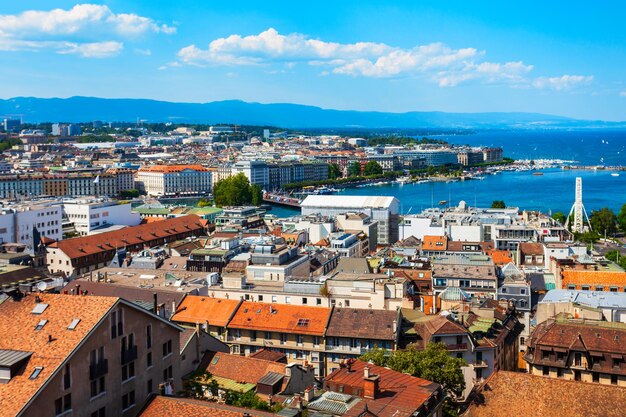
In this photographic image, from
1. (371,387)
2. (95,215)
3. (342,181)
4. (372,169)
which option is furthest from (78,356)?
(372,169)

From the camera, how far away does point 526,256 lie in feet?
135

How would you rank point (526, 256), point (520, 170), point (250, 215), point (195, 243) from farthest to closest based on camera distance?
point (520, 170), point (250, 215), point (195, 243), point (526, 256)

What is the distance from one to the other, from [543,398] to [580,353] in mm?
4860

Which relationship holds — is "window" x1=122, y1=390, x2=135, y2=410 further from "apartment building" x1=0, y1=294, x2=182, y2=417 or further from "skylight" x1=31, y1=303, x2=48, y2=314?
"skylight" x1=31, y1=303, x2=48, y2=314

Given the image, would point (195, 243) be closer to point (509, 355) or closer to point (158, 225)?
point (158, 225)

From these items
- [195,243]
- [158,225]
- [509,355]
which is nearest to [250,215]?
[158,225]

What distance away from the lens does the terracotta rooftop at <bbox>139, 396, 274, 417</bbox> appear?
11.8 m

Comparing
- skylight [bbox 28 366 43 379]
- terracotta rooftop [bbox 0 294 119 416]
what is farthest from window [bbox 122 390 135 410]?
skylight [bbox 28 366 43 379]

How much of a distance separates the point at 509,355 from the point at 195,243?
25160 millimetres

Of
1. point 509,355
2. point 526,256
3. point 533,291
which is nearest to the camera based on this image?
point 509,355

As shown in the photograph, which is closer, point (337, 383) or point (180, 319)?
point (337, 383)

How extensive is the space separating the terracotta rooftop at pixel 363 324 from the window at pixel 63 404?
13.3m

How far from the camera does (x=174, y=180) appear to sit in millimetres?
120562

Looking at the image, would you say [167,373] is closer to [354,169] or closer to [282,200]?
[282,200]
